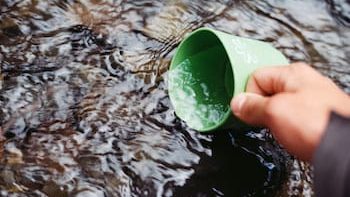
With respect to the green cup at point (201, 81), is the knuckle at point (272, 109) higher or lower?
higher

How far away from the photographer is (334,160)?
41.8 inches

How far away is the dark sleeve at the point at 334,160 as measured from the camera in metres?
1.04

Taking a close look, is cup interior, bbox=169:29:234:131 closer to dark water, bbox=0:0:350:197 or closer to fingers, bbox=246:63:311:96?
dark water, bbox=0:0:350:197

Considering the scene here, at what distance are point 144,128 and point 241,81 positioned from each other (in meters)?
0.47

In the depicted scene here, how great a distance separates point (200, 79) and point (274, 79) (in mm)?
475

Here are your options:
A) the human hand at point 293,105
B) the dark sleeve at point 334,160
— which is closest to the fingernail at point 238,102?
the human hand at point 293,105

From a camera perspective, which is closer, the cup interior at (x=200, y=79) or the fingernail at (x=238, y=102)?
the fingernail at (x=238, y=102)

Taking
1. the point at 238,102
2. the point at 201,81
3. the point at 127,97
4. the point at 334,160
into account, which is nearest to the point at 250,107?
the point at 238,102

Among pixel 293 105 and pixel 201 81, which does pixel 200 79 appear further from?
pixel 293 105

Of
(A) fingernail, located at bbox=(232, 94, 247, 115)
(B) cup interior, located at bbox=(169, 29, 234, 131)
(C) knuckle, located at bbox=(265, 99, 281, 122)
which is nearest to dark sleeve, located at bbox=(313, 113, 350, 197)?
(C) knuckle, located at bbox=(265, 99, 281, 122)

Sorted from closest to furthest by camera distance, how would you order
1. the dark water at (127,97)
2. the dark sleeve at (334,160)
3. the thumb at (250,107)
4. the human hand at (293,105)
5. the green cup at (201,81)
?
the dark sleeve at (334,160) → the human hand at (293,105) → the thumb at (250,107) → the dark water at (127,97) → the green cup at (201,81)

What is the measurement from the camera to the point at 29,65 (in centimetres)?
200

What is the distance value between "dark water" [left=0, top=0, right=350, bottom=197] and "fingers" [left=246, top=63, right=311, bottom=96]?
1.12ft

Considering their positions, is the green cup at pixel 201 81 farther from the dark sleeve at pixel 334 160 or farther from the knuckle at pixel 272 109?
the dark sleeve at pixel 334 160
